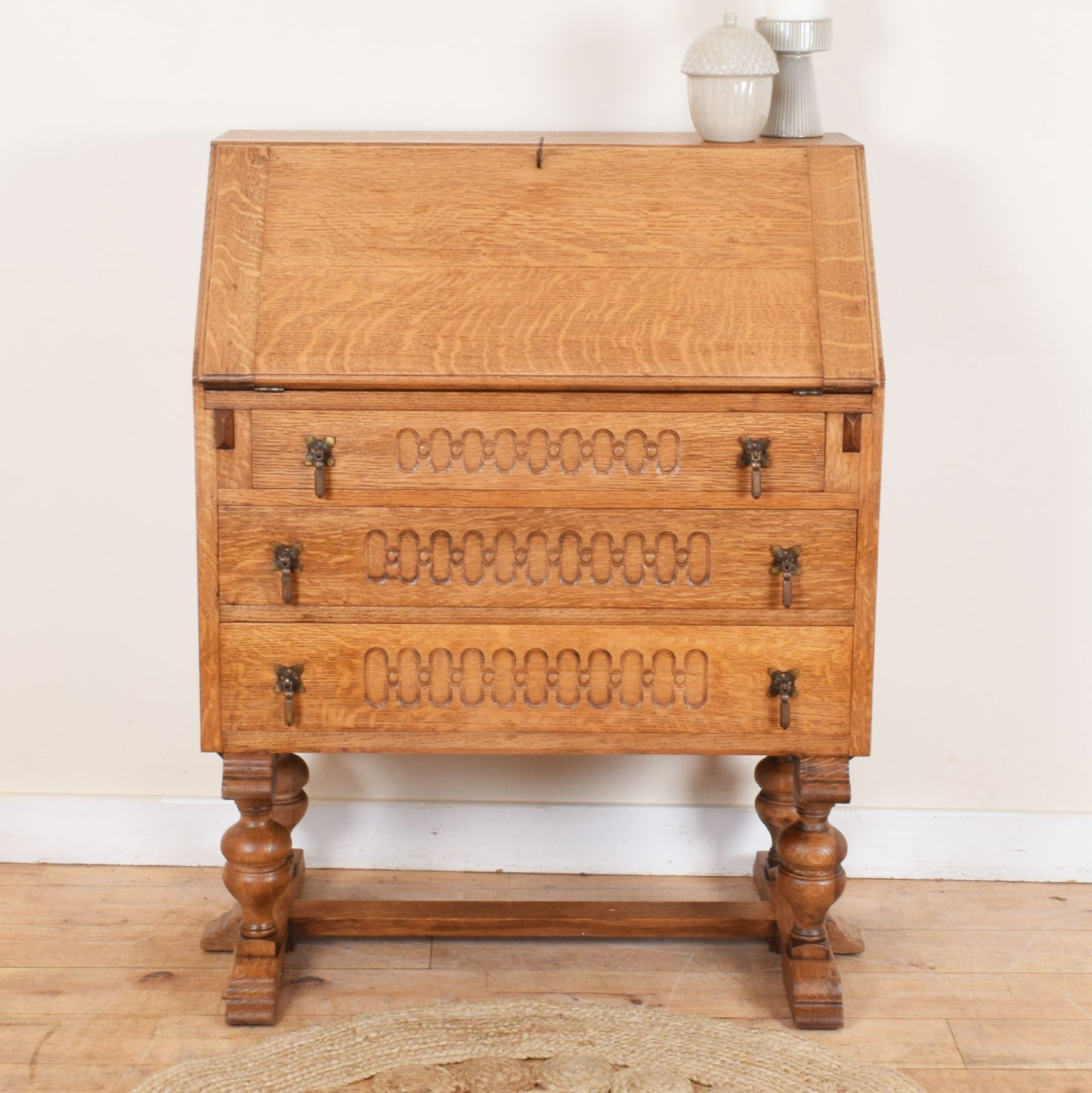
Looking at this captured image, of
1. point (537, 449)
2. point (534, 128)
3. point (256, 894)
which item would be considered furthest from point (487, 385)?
point (256, 894)

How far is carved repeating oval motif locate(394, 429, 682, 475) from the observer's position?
2.12 meters

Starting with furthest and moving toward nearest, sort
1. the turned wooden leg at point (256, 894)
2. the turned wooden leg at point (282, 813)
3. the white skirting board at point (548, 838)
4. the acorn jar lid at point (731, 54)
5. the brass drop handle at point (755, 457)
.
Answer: the white skirting board at point (548, 838) < the turned wooden leg at point (282, 813) < the turned wooden leg at point (256, 894) < the acorn jar lid at point (731, 54) < the brass drop handle at point (755, 457)

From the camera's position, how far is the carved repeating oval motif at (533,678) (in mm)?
2195

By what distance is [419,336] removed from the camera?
212 centimetres

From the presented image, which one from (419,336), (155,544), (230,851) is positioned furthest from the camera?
(155,544)

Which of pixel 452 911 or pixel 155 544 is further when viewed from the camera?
pixel 155 544

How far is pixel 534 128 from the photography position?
8.53 ft

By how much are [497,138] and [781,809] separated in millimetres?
1278

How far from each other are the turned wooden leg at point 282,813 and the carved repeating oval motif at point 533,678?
420 millimetres

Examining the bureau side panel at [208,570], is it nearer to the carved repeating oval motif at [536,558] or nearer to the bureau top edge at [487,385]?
the bureau top edge at [487,385]

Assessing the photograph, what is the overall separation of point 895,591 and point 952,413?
356 mm

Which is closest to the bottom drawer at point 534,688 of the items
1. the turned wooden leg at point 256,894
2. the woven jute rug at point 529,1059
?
the turned wooden leg at point 256,894

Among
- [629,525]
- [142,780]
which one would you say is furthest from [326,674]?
[142,780]

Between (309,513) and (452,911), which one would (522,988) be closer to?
(452,911)
